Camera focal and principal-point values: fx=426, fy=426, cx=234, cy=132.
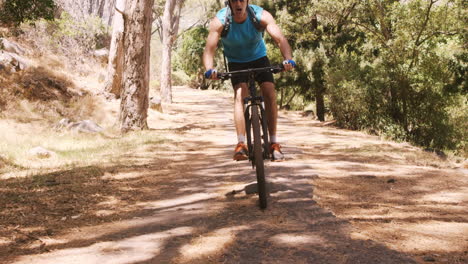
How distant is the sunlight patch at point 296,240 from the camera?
3.14 m

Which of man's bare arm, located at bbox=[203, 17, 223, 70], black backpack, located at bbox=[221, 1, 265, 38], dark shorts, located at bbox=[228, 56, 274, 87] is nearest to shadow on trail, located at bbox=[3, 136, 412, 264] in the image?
dark shorts, located at bbox=[228, 56, 274, 87]

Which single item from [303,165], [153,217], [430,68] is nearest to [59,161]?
[153,217]

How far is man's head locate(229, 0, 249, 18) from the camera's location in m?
4.45

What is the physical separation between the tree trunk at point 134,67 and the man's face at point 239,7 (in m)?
6.46

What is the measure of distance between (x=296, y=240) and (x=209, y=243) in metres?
0.66

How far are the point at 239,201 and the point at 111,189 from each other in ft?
5.76

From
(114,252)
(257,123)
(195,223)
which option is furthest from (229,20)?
(114,252)

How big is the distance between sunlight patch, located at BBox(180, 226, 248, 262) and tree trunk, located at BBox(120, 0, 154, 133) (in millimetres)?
7502

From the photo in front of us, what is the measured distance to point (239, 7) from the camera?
4.48 metres

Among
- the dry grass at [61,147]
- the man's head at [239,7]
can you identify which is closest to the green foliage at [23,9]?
the dry grass at [61,147]

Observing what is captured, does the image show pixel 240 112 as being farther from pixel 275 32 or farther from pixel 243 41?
pixel 275 32

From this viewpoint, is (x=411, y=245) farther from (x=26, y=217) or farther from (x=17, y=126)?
(x=17, y=126)

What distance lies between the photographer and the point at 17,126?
9492mm

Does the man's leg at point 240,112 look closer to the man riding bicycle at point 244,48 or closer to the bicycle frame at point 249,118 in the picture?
the man riding bicycle at point 244,48
